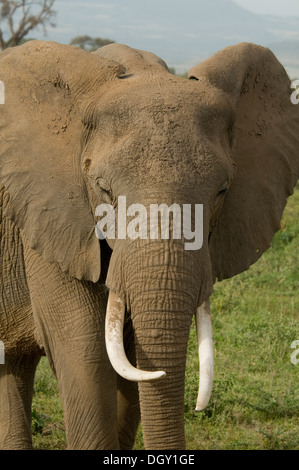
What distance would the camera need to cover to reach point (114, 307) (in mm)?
3549

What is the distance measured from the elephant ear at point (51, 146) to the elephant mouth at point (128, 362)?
31 cm

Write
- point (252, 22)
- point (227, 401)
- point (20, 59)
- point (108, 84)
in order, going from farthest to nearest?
point (252, 22) → point (227, 401) → point (20, 59) → point (108, 84)

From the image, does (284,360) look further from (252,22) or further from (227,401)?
(252,22)

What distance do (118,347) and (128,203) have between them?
20.8 inches

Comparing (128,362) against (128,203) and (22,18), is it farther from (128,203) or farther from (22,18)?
(22,18)

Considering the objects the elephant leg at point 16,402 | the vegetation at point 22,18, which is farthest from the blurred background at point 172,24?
the elephant leg at point 16,402

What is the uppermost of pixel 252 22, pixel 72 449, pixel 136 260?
pixel 136 260

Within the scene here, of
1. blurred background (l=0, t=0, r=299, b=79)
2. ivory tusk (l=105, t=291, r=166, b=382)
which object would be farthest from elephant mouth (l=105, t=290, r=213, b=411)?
blurred background (l=0, t=0, r=299, b=79)

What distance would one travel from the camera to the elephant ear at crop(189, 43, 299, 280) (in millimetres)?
4035

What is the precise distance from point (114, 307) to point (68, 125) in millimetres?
814

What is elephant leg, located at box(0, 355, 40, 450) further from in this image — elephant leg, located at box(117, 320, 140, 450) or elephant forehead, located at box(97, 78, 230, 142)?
elephant forehead, located at box(97, 78, 230, 142)

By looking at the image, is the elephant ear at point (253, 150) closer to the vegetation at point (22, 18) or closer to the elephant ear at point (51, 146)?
the elephant ear at point (51, 146)

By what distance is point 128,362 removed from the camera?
341 cm

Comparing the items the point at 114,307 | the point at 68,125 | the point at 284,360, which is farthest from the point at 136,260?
the point at 284,360
